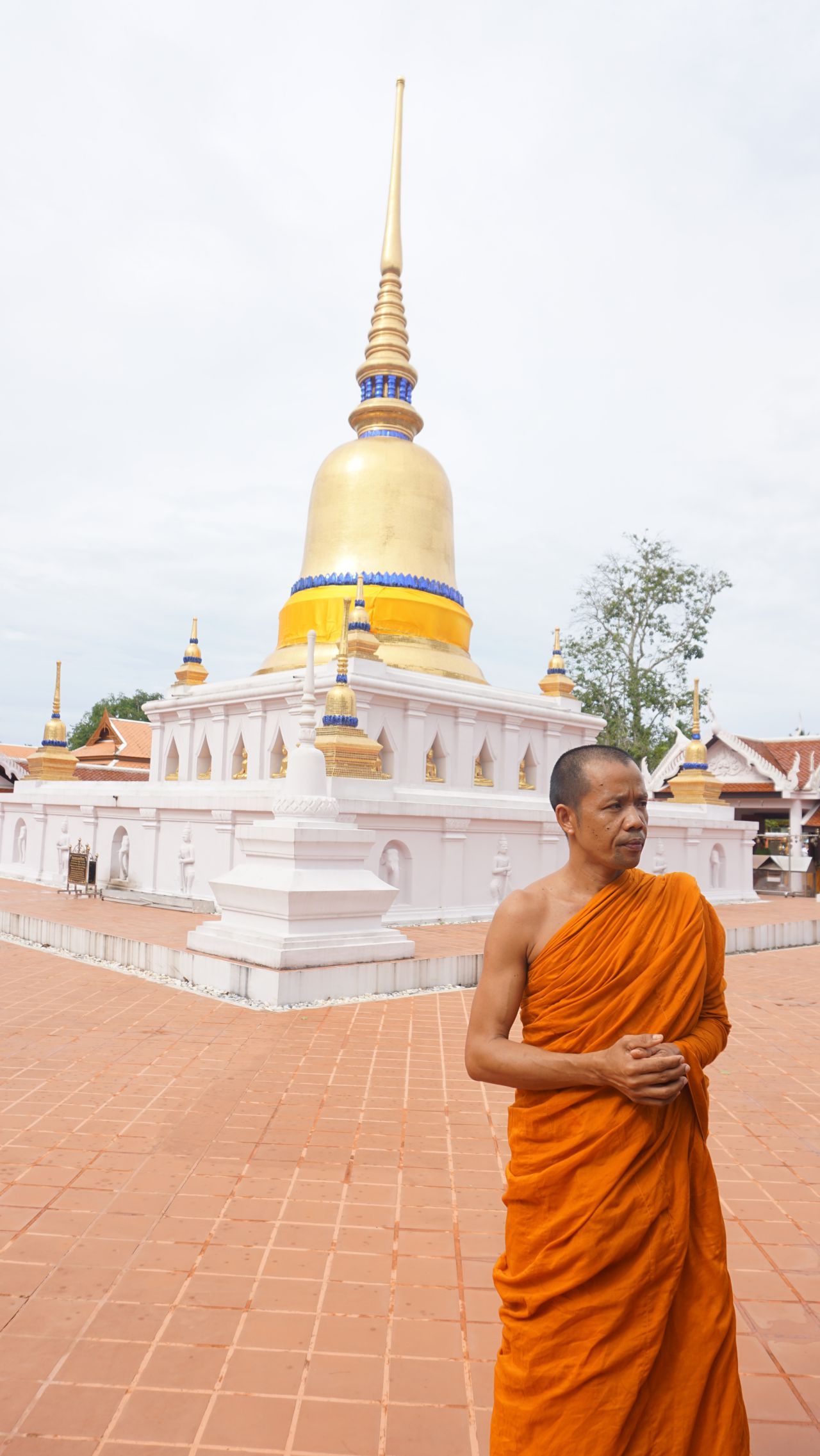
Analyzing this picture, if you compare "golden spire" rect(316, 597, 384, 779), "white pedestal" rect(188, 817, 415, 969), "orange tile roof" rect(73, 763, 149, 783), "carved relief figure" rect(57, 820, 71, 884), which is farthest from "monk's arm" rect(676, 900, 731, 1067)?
"orange tile roof" rect(73, 763, 149, 783)

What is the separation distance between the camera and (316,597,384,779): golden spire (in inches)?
523

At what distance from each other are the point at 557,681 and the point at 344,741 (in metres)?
8.42

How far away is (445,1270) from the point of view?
11.7 feet

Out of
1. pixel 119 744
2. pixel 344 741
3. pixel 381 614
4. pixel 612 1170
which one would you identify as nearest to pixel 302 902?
pixel 344 741

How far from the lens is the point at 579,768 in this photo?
2.35 metres

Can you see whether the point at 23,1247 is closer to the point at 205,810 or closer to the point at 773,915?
the point at 205,810

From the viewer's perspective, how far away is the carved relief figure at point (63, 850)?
18578 mm

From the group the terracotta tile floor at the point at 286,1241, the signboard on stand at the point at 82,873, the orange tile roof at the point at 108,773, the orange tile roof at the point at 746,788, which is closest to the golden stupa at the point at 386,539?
the signboard on stand at the point at 82,873

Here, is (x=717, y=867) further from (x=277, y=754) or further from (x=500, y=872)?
(x=277, y=754)

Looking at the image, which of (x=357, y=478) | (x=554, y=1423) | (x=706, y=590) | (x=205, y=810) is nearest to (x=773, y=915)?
(x=205, y=810)

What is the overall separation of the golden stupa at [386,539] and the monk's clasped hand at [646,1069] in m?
16.0

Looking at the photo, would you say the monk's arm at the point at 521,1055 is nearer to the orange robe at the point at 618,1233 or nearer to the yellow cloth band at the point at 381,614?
the orange robe at the point at 618,1233

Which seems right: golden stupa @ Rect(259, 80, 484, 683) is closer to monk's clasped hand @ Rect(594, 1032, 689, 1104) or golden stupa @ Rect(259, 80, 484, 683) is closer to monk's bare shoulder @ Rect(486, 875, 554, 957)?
monk's bare shoulder @ Rect(486, 875, 554, 957)

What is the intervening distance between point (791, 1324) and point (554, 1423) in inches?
64.8
